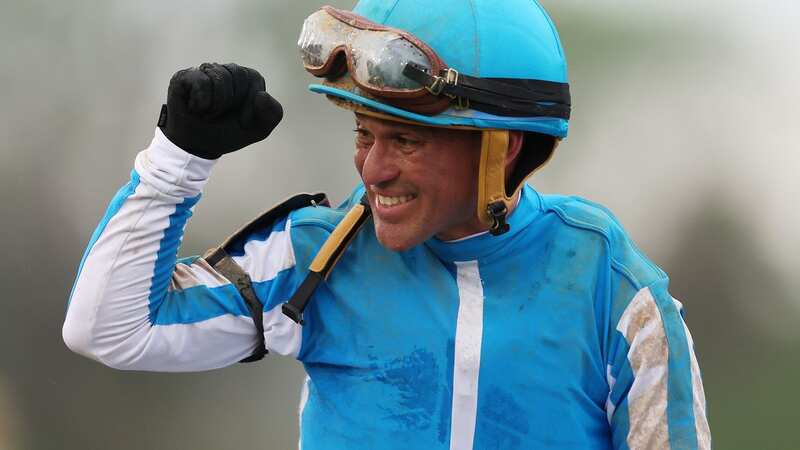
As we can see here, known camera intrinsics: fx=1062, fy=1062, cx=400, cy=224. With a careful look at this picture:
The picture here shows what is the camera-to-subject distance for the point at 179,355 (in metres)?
2.17

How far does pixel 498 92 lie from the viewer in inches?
79.5

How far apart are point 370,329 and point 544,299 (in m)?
0.36

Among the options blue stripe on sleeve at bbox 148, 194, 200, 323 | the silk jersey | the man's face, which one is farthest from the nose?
blue stripe on sleeve at bbox 148, 194, 200, 323

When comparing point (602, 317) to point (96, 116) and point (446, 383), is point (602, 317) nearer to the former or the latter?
point (446, 383)

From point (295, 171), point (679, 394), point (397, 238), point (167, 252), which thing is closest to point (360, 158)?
point (397, 238)

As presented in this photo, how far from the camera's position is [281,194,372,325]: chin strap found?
2129 millimetres

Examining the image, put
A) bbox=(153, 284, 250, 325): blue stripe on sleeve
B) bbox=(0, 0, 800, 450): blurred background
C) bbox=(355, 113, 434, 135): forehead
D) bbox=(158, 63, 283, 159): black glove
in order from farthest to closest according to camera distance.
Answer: bbox=(0, 0, 800, 450): blurred background, bbox=(153, 284, 250, 325): blue stripe on sleeve, bbox=(355, 113, 434, 135): forehead, bbox=(158, 63, 283, 159): black glove

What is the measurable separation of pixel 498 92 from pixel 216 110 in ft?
1.74

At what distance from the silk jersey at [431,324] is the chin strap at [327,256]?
2.1 inches

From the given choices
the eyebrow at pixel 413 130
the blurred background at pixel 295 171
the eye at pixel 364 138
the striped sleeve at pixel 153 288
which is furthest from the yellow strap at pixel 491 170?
the blurred background at pixel 295 171

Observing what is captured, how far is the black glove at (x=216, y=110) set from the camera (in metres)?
1.93

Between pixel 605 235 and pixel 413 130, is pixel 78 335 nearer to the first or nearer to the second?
pixel 413 130

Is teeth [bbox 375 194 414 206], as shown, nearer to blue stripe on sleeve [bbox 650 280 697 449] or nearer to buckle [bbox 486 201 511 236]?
buckle [bbox 486 201 511 236]

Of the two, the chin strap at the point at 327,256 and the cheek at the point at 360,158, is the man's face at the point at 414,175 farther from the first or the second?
the chin strap at the point at 327,256
